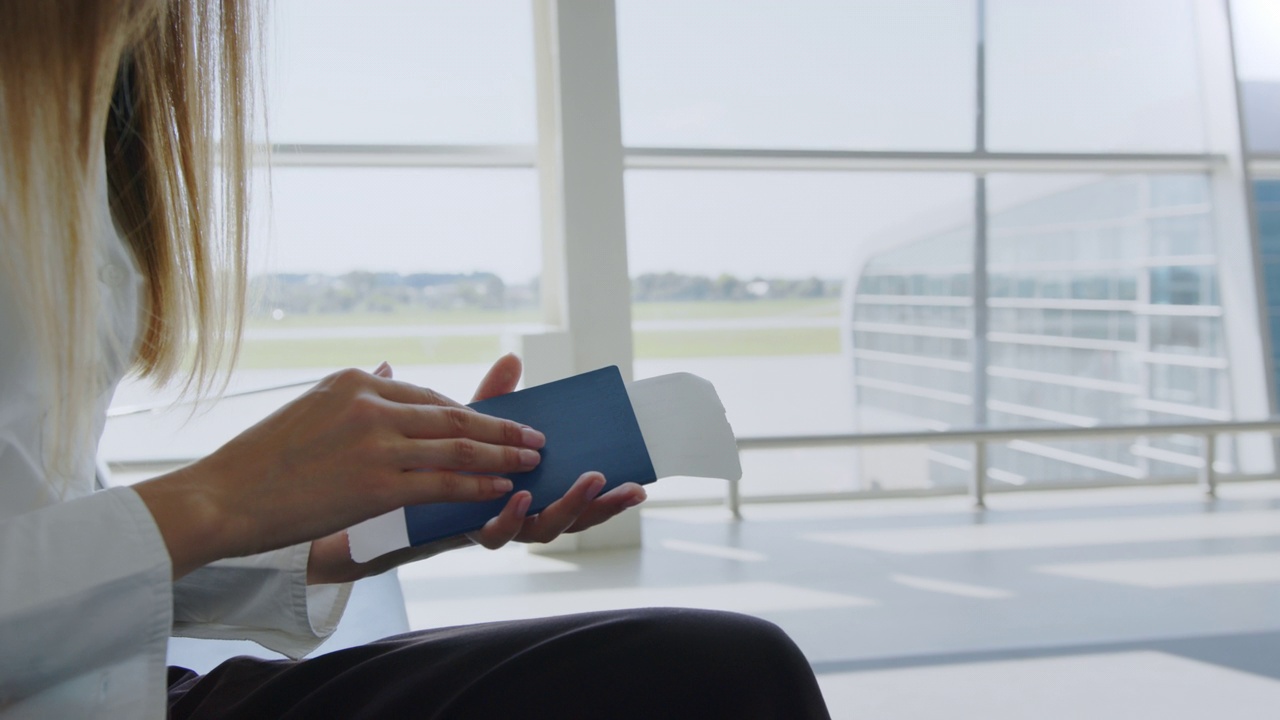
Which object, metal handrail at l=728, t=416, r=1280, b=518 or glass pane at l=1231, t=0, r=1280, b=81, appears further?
glass pane at l=1231, t=0, r=1280, b=81

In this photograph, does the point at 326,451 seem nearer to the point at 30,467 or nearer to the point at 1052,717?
the point at 30,467

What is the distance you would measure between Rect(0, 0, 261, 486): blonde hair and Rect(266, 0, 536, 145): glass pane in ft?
9.01

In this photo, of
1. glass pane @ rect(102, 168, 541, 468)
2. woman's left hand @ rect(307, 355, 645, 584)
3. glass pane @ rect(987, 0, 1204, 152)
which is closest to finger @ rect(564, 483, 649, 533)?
woman's left hand @ rect(307, 355, 645, 584)

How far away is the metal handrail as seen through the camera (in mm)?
3475

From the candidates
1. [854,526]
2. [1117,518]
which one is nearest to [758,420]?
[854,526]

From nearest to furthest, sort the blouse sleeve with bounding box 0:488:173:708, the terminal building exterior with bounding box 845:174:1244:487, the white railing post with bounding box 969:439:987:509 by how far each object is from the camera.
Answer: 1. the blouse sleeve with bounding box 0:488:173:708
2. the white railing post with bounding box 969:439:987:509
3. the terminal building exterior with bounding box 845:174:1244:487

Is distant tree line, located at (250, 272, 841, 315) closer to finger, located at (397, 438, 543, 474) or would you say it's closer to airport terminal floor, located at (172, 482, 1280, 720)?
airport terminal floor, located at (172, 482, 1280, 720)

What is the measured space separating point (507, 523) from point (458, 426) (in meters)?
0.14

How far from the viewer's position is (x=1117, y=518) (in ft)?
11.5

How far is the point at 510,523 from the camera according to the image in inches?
28.8

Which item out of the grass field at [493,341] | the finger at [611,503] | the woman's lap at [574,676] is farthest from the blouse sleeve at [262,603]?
the grass field at [493,341]

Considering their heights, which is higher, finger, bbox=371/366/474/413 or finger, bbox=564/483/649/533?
finger, bbox=371/366/474/413

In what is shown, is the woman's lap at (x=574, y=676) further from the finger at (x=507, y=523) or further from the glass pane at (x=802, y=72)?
the glass pane at (x=802, y=72)

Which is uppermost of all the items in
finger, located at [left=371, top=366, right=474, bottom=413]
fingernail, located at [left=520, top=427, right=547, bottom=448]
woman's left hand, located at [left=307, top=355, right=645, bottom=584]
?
finger, located at [left=371, top=366, right=474, bottom=413]
